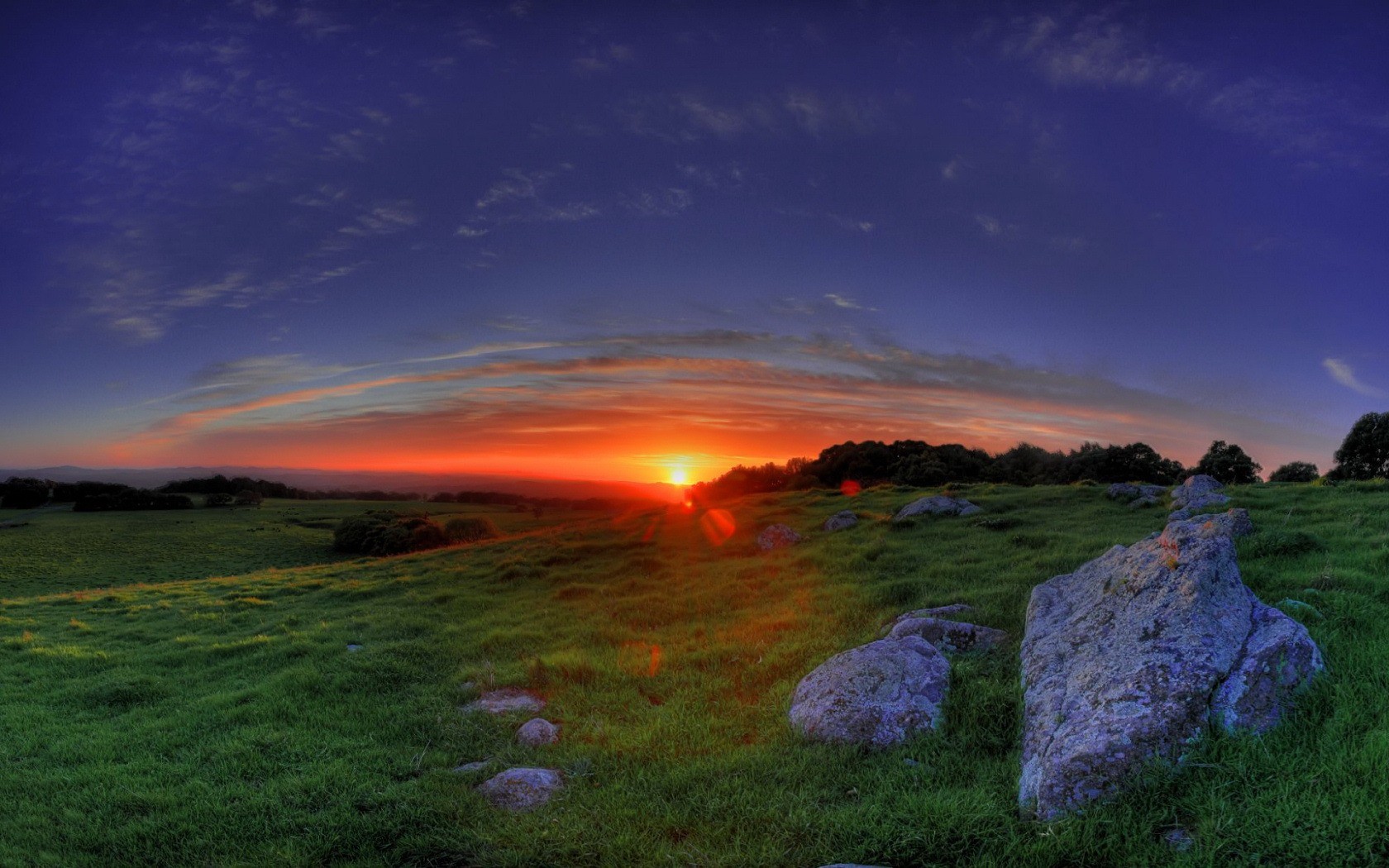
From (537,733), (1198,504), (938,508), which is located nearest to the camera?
(537,733)

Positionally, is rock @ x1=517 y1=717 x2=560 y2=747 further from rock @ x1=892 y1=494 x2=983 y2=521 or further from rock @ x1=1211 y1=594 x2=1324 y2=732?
rock @ x1=892 y1=494 x2=983 y2=521

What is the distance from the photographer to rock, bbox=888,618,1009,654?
10102 mm

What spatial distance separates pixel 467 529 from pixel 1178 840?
67.1m

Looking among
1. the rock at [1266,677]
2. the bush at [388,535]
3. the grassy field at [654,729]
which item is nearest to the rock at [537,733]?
the grassy field at [654,729]

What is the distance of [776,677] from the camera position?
35.1ft

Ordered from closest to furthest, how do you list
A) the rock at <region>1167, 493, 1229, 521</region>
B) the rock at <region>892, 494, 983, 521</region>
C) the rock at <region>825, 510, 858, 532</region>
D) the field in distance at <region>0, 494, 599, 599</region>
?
the rock at <region>1167, 493, 1229, 521</region> → the rock at <region>892, 494, 983, 521</region> → the rock at <region>825, 510, 858, 532</region> → the field in distance at <region>0, 494, 599, 599</region>

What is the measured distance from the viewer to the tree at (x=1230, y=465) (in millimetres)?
40812

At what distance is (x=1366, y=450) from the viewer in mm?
39812

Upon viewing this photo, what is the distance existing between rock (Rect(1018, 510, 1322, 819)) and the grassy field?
242mm

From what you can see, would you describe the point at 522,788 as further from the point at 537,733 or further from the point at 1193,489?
the point at 1193,489

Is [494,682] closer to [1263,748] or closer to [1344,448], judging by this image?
[1263,748]

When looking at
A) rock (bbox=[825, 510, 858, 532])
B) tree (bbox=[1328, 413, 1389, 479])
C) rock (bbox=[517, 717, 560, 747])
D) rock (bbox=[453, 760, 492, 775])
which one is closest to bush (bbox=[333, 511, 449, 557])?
rock (bbox=[825, 510, 858, 532])

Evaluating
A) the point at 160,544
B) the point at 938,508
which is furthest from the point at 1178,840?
the point at 160,544

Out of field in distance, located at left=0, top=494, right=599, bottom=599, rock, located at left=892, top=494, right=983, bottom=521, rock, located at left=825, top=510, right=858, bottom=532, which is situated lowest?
field in distance, located at left=0, top=494, right=599, bottom=599
